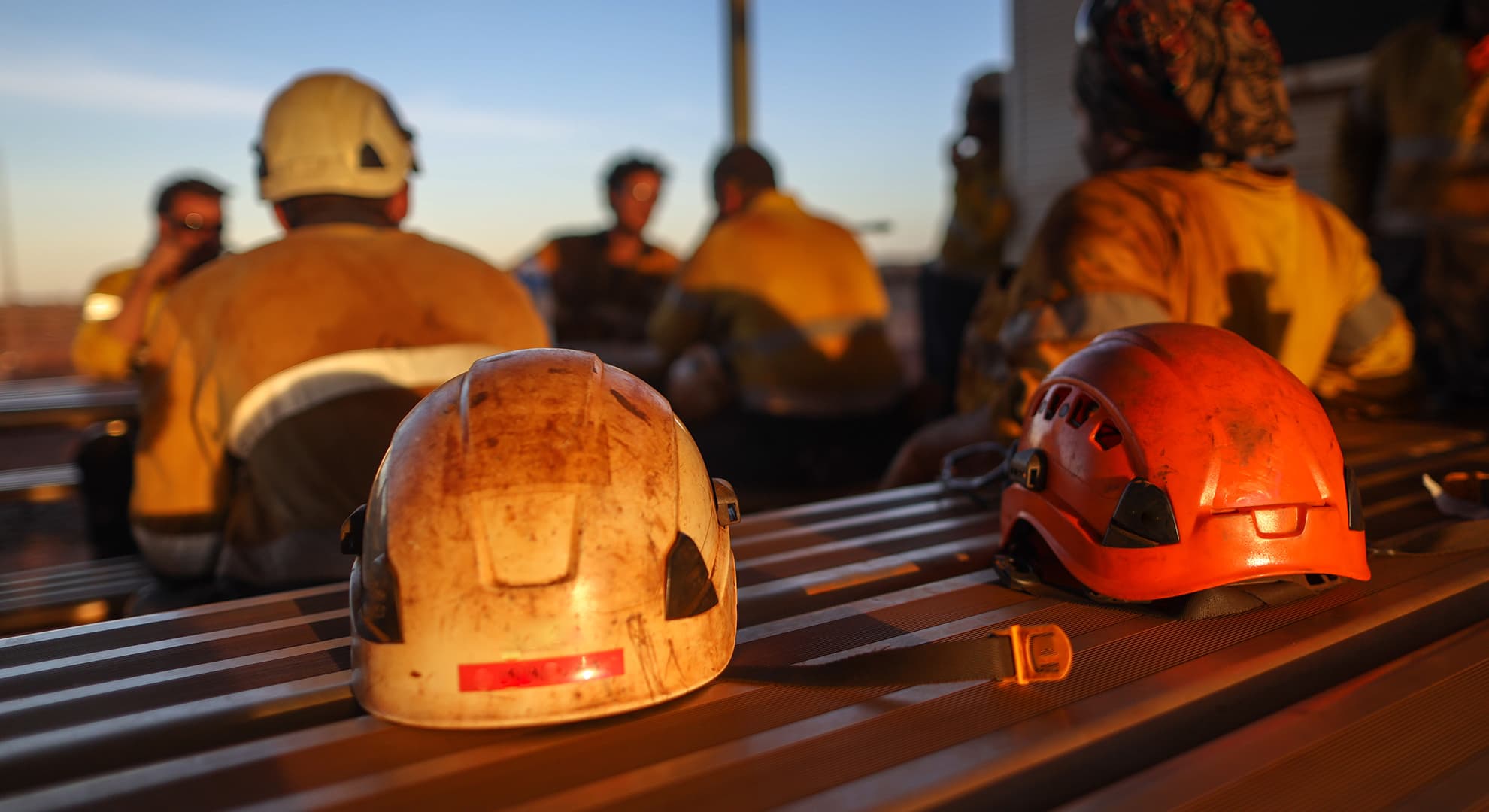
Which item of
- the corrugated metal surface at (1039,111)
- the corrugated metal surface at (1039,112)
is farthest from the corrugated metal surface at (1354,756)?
the corrugated metal surface at (1039,111)

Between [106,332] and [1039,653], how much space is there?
17.1ft

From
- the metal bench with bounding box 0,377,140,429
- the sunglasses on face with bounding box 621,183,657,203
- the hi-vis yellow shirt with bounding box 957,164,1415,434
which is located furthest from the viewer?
the sunglasses on face with bounding box 621,183,657,203

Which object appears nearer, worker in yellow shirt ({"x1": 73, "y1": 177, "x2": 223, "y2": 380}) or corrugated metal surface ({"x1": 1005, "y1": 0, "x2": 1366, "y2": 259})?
worker in yellow shirt ({"x1": 73, "y1": 177, "x2": 223, "y2": 380})

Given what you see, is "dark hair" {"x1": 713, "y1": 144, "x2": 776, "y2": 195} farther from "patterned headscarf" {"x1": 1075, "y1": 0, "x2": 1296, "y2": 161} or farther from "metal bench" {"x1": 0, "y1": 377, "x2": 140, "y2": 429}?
"metal bench" {"x1": 0, "y1": 377, "x2": 140, "y2": 429}

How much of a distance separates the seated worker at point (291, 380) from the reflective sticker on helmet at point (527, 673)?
133 cm

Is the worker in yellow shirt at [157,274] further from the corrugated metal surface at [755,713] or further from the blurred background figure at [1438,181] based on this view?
the blurred background figure at [1438,181]

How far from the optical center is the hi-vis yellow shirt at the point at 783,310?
17.1ft

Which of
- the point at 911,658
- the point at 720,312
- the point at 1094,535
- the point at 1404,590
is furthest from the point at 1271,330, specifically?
the point at 720,312

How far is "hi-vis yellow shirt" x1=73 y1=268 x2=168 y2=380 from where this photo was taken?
496 centimetres

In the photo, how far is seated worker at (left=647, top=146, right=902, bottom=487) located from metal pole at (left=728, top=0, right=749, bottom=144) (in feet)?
5.97

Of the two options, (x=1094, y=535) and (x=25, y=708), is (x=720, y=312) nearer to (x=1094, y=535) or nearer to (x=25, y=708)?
(x=1094, y=535)

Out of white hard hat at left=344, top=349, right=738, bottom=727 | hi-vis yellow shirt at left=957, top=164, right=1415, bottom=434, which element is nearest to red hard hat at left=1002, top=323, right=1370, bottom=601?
white hard hat at left=344, top=349, right=738, bottom=727

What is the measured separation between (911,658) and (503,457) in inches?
24.1

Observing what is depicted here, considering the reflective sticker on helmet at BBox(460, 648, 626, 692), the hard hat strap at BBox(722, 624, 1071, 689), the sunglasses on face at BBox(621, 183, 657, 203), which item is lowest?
the hard hat strap at BBox(722, 624, 1071, 689)
